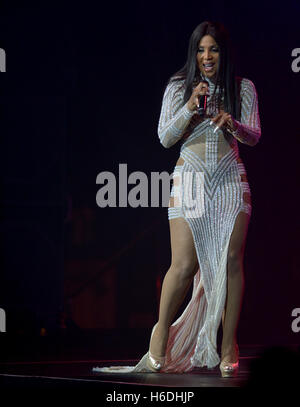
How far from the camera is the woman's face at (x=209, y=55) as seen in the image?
313 centimetres

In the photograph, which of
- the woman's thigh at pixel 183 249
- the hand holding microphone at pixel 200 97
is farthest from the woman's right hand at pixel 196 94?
the woman's thigh at pixel 183 249

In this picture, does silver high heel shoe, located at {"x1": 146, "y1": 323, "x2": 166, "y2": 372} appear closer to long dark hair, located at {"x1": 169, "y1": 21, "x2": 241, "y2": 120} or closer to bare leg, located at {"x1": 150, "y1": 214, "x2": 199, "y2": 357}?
bare leg, located at {"x1": 150, "y1": 214, "x2": 199, "y2": 357}

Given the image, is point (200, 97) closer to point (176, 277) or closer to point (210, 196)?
point (210, 196)

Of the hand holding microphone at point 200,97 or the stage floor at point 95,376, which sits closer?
the stage floor at point 95,376

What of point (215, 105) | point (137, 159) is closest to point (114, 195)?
point (137, 159)

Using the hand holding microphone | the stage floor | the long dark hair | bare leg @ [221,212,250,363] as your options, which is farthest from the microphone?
the stage floor

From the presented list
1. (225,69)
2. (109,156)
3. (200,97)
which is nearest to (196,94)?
(200,97)

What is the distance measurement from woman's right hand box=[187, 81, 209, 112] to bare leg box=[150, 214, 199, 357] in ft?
1.51

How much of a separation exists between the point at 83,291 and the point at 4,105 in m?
1.86

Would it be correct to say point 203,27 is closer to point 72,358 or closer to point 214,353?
point 214,353

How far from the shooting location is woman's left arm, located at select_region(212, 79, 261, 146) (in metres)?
2.97

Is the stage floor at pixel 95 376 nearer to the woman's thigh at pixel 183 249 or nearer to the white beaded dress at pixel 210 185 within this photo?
the white beaded dress at pixel 210 185

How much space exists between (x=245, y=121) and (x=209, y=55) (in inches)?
12.2
